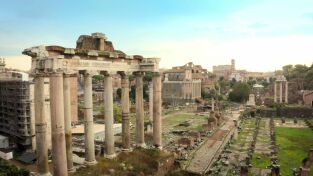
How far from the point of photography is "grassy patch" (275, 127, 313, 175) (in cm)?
3256

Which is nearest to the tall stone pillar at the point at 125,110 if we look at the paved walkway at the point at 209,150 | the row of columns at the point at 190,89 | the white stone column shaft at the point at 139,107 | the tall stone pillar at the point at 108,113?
the white stone column shaft at the point at 139,107

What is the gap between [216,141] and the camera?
150ft

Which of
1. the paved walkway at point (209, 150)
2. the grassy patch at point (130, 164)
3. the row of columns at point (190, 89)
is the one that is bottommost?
the paved walkway at point (209, 150)

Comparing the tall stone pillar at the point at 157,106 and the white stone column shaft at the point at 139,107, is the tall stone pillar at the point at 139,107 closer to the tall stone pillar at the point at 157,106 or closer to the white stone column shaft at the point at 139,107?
the white stone column shaft at the point at 139,107

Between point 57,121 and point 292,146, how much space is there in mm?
35222

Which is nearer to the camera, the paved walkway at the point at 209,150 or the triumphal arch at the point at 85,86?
the triumphal arch at the point at 85,86

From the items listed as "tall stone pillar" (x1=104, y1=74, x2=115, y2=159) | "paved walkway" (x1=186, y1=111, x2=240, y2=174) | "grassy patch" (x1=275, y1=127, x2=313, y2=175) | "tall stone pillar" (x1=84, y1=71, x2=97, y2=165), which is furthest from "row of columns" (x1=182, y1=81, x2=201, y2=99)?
"tall stone pillar" (x1=84, y1=71, x2=97, y2=165)

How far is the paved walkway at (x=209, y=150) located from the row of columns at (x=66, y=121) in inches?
356

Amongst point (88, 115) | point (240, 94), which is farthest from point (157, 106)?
point (240, 94)

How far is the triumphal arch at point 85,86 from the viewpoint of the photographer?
14.6 metres

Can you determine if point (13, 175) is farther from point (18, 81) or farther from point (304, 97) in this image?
point (304, 97)

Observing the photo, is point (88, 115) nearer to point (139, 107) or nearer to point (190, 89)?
point (139, 107)

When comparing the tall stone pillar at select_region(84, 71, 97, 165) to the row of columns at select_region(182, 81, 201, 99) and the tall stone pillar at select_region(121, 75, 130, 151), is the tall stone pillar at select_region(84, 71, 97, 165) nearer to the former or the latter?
the tall stone pillar at select_region(121, 75, 130, 151)

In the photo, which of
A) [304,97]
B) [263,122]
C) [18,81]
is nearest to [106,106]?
[18,81]
